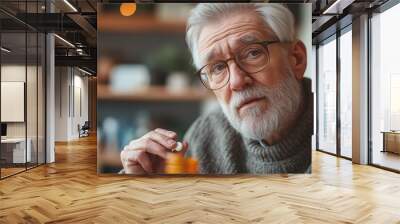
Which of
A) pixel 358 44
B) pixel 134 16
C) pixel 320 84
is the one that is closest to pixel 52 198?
pixel 134 16

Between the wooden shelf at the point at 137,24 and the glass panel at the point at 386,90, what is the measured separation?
13.1 feet

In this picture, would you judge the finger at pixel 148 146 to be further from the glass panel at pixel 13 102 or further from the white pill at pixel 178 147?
the glass panel at pixel 13 102

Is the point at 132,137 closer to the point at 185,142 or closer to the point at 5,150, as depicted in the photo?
the point at 185,142

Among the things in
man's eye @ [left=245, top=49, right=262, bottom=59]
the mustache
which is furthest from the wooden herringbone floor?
man's eye @ [left=245, top=49, right=262, bottom=59]

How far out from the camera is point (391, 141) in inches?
288

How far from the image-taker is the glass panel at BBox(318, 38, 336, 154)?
1016cm

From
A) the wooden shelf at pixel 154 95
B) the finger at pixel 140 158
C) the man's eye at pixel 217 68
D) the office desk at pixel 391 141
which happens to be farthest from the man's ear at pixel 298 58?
the finger at pixel 140 158

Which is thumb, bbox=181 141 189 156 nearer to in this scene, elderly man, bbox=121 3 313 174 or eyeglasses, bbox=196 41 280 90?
elderly man, bbox=121 3 313 174

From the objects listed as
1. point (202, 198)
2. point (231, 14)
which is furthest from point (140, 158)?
point (231, 14)

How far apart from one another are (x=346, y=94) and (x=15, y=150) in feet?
23.9

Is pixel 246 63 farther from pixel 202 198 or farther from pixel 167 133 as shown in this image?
pixel 202 198

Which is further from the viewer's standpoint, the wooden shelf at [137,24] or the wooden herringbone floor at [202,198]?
the wooden shelf at [137,24]

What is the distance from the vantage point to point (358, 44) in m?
8.16

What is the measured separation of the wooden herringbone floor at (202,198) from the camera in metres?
3.98
